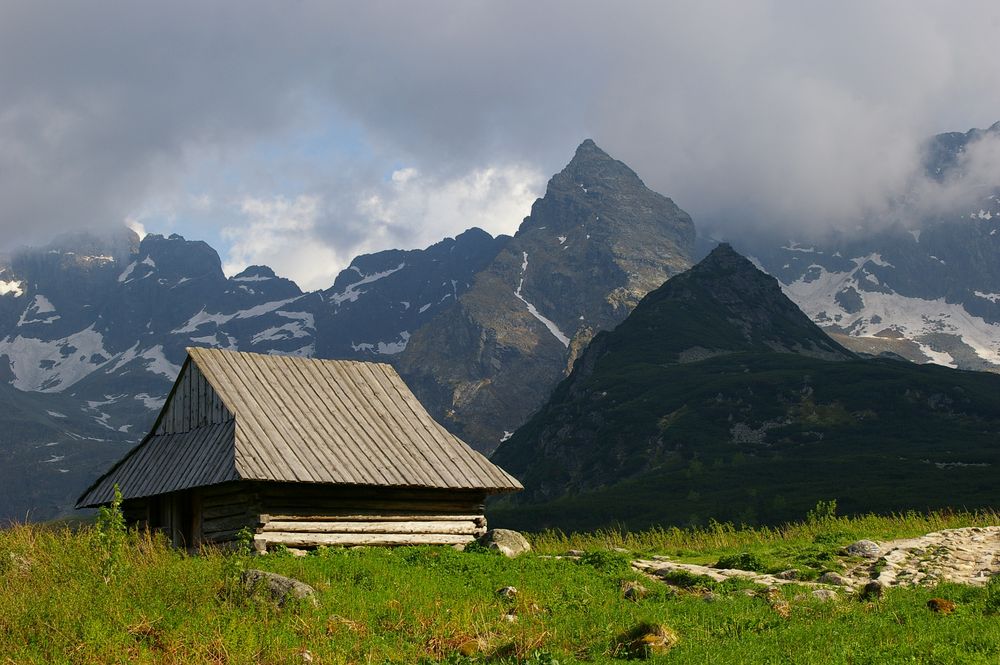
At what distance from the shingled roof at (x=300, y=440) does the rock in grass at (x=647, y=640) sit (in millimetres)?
12737

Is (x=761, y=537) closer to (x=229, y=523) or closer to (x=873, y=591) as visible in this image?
(x=873, y=591)

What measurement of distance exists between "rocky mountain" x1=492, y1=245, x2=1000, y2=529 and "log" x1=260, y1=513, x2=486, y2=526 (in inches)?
2891

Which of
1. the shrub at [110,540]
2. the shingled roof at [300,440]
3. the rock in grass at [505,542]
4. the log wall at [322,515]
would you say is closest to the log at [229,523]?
the log wall at [322,515]

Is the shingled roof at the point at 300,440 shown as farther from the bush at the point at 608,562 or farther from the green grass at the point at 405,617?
the bush at the point at 608,562

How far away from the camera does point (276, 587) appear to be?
57.7ft

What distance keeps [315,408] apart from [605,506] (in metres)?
88.7

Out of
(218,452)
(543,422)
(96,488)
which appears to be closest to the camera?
(218,452)

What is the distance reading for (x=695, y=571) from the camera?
23656 mm

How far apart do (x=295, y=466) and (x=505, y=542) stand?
5914 millimetres

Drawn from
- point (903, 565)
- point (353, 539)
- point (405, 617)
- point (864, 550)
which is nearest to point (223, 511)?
point (353, 539)

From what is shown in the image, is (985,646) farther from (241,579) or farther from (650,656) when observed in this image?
(241,579)

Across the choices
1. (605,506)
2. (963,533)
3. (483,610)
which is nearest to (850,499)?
(605,506)

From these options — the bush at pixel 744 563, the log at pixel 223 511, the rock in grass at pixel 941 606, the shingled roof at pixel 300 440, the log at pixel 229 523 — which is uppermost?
the shingled roof at pixel 300 440

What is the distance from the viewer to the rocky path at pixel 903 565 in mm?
21672
